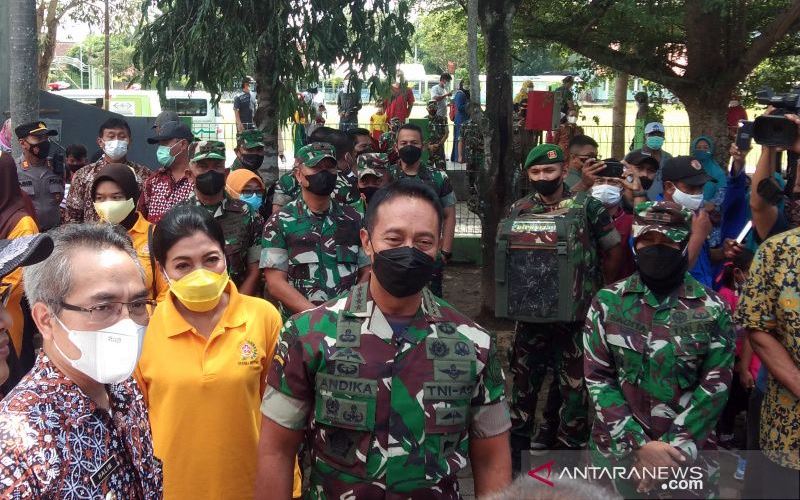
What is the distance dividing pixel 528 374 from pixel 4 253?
3947mm

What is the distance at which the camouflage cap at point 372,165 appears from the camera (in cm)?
746

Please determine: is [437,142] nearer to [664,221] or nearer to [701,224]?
[701,224]

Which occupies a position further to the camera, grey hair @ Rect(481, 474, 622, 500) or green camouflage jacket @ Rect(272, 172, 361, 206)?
green camouflage jacket @ Rect(272, 172, 361, 206)

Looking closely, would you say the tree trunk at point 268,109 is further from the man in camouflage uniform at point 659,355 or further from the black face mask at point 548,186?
the man in camouflage uniform at point 659,355

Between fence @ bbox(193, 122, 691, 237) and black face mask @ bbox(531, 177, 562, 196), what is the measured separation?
673 centimetres

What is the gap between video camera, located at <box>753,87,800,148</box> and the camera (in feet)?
14.1

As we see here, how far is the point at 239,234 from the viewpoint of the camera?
582 centimetres

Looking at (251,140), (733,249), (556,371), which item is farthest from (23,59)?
(733,249)

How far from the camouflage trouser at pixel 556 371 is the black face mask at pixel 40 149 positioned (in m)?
4.44

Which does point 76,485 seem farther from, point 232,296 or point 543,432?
point 543,432

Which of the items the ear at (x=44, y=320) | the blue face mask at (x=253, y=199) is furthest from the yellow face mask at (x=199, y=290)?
the blue face mask at (x=253, y=199)

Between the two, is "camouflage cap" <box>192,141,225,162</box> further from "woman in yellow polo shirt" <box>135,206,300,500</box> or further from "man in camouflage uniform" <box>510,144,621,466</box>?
"woman in yellow polo shirt" <box>135,206,300,500</box>

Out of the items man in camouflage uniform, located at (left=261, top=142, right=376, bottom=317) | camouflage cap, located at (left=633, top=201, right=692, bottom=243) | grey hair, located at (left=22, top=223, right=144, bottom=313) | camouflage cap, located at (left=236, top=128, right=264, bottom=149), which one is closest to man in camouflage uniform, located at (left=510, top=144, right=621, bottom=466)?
man in camouflage uniform, located at (left=261, top=142, right=376, bottom=317)

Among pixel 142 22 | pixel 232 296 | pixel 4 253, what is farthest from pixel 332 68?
pixel 4 253
